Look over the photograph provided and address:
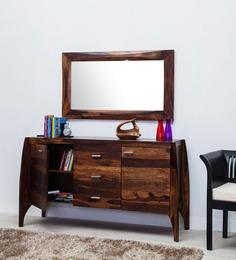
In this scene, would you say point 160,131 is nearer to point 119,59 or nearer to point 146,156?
point 146,156

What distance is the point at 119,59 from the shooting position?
405 cm

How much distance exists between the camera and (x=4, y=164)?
4.49 meters

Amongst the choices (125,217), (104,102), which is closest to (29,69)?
(104,102)

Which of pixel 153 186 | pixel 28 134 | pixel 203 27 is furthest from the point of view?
pixel 28 134

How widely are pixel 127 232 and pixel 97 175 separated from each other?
540 millimetres

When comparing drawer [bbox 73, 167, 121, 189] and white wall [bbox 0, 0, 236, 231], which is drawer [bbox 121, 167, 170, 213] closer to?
drawer [bbox 73, 167, 121, 189]

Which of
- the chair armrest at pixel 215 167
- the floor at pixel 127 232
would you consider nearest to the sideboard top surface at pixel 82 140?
the chair armrest at pixel 215 167

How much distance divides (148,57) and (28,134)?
1361mm

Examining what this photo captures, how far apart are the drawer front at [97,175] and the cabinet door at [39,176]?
0.84ft

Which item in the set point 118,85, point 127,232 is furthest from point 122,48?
point 127,232

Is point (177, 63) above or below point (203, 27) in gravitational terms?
below

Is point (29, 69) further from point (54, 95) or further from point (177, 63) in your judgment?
point (177, 63)

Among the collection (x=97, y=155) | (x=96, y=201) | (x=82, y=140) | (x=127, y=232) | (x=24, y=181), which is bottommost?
(x=127, y=232)

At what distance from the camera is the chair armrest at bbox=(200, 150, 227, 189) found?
10.8 ft
